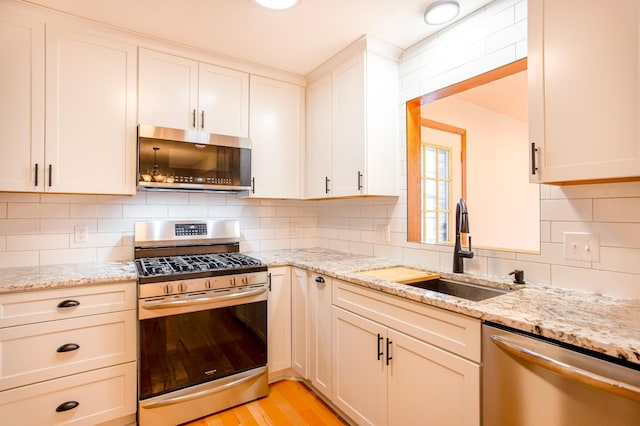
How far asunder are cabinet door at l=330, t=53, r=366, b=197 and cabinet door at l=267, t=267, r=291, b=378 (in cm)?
73

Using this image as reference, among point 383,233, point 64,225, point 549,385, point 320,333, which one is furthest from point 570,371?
point 64,225

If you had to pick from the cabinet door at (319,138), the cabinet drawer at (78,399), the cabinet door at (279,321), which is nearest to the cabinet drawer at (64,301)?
the cabinet drawer at (78,399)

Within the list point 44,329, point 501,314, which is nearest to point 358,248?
point 501,314

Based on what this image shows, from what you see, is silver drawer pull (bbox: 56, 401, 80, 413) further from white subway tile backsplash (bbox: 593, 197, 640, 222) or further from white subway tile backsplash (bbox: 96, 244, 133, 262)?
white subway tile backsplash (bbox: 593, 197, 640, 222)

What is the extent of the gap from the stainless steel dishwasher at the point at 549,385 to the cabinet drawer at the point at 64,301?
69.6 inches

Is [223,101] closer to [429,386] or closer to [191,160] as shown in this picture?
[191,160]

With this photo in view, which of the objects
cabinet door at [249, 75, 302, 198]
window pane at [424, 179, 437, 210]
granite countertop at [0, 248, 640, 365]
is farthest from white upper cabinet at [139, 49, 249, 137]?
window pane at [424, 179, 437, 210]

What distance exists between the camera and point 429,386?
4.41 ft

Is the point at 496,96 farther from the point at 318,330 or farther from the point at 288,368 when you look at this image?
the point at 288,368

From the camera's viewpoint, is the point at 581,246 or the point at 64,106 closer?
the point at 581,246

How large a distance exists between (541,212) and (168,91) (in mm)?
2326

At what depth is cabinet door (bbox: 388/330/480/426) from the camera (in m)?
1.19

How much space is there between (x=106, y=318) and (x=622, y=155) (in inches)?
92.7

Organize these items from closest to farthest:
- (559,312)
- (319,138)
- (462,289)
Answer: (559,312)
(462,289)
(319,138)
